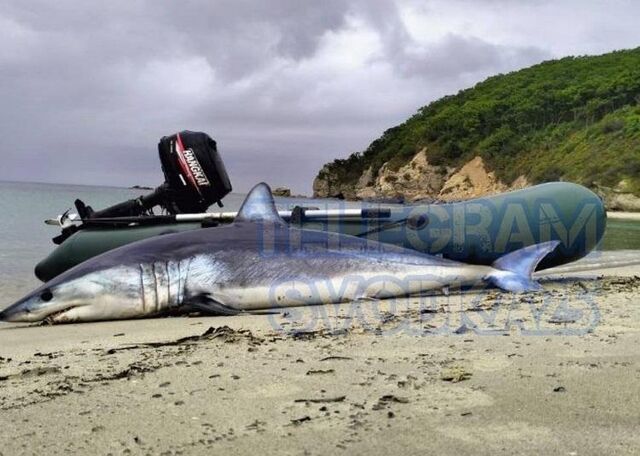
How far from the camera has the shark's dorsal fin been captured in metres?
6.32

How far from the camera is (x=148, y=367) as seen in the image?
3.22 metres

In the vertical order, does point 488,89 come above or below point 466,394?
above

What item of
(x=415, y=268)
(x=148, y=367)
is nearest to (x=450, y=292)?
(x=415, y=268)

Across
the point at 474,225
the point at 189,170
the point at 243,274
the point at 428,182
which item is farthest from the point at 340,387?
the point at 428,182

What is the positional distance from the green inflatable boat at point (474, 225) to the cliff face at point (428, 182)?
169 feet

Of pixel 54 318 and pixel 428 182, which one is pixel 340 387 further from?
pixel 428 182

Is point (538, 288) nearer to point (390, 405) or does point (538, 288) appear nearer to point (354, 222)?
point (354, 222)

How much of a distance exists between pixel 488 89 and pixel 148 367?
9961cm

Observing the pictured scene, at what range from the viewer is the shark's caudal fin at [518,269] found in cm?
629

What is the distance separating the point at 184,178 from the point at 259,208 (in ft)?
9.28

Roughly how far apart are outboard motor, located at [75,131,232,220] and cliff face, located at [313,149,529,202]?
5081 cm

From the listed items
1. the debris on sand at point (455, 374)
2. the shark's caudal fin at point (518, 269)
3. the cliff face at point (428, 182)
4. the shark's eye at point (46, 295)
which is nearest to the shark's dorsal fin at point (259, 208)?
the shark's eye at point (46, 295)

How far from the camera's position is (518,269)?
259 inches

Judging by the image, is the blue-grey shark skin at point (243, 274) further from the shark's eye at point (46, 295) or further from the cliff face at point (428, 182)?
the cliff face at point (428, 182)
